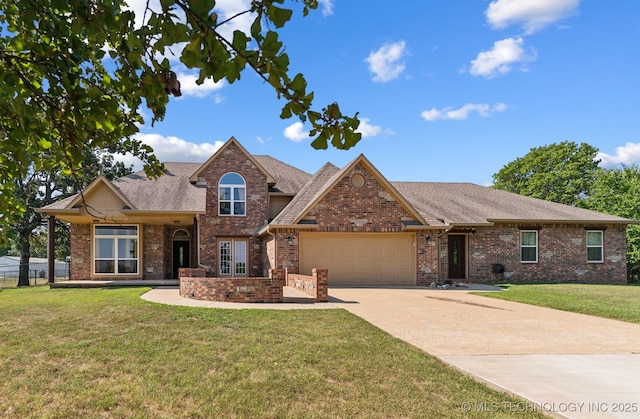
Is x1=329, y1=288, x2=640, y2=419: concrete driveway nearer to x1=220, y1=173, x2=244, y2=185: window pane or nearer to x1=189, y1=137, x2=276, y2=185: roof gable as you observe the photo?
x1=189, y1=137, x2=276, y2=185: roof gable

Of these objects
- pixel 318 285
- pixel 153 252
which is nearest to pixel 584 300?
pixel 318 285

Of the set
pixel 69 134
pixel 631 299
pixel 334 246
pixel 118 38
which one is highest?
pixel 118 38

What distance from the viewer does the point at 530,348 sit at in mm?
7727

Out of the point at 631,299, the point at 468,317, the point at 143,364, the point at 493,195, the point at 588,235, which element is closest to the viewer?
the point at 143,364

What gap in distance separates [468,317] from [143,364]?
292 inches

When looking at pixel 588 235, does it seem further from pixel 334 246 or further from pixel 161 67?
pixel 161 67

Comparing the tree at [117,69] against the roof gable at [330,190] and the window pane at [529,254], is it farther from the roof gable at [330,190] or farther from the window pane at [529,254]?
the window pane at [529,254]

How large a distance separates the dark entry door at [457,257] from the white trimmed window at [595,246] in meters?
6.37

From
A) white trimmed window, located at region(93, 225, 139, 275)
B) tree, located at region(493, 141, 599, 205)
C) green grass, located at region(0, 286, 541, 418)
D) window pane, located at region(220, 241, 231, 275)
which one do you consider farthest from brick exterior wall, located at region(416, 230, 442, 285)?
tree, located at region(493, 141, 599, 205)

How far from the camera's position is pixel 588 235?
22703 mm

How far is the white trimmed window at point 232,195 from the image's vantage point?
21812 millimetres

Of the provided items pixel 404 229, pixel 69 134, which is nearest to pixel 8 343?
pixel 69 134

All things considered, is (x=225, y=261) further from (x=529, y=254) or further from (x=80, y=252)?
(x=529, y=254)

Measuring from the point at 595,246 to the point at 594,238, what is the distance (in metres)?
0.39
